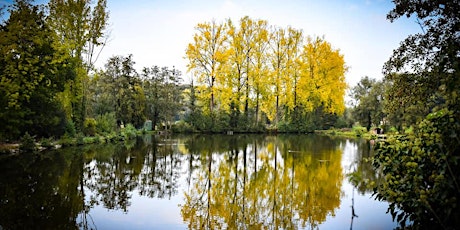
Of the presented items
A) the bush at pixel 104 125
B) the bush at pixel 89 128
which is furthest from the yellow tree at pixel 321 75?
the bush at pixel 89 128

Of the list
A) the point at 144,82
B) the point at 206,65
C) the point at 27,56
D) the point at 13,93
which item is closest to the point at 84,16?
the point at 27,56

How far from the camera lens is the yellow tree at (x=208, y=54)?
102 ft

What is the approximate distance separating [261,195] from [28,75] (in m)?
12.3

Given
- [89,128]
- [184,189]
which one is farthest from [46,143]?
[184,189]

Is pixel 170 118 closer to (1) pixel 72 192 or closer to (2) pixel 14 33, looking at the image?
(2) pixel 14 33

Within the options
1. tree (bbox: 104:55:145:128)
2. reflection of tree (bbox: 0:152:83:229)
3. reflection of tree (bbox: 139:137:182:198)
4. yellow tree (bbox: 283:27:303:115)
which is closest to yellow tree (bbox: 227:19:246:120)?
yellow tree (bbox: 283:27:303:115)

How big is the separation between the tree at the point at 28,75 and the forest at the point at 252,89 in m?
0.06

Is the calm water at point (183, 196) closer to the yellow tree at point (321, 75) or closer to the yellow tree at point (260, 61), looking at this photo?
the yellow tree at point (260, 61)

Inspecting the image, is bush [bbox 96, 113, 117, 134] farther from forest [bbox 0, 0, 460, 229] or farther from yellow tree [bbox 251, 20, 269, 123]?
yellow tree [bbox 251, 20, 269, 123]

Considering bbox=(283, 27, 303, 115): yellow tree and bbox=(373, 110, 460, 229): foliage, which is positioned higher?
bbox=(283, 27, 303, 115): yellow tree

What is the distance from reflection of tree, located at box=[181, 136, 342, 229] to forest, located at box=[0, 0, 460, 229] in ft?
4.84

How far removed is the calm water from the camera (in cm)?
532

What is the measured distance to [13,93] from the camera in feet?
Answer: 43.7

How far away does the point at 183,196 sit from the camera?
7.11 metres
